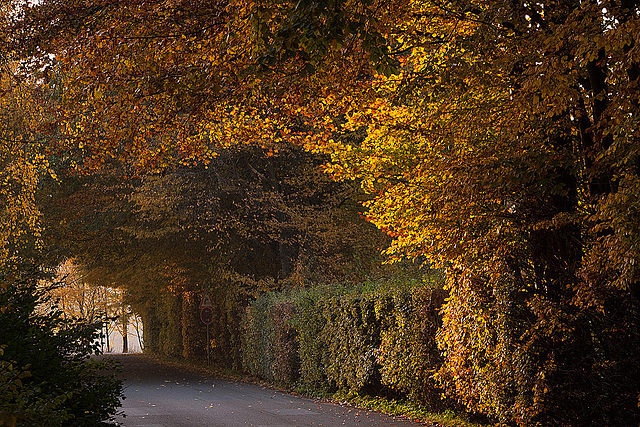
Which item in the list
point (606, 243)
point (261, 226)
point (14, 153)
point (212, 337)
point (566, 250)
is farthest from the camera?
point (212, 337)

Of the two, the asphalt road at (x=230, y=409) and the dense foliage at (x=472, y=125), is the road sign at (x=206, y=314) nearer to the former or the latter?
the asphalt road at (x=230, y=409)

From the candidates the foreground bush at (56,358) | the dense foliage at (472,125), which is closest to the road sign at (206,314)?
the dense foliage at (472,125)

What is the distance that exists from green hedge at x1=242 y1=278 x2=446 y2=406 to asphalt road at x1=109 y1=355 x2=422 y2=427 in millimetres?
816

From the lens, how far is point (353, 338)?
16.5m

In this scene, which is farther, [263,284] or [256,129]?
[263,284]

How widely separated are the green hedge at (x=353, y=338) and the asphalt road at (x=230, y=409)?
82 centimetres

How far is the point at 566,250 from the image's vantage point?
28.8 ft

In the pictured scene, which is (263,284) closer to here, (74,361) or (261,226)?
(261,226)

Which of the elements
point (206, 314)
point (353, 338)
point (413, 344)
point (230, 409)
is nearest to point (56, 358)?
point (413, 344)

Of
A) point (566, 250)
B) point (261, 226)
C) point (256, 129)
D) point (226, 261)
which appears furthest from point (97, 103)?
point (226, 261)

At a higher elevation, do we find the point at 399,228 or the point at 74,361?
the point at 399,228

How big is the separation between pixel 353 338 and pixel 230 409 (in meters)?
3.27

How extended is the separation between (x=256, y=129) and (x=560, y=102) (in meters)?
6.45

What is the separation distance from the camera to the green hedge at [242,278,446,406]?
525 inches
